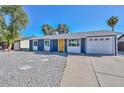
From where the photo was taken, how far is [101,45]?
56.0ft

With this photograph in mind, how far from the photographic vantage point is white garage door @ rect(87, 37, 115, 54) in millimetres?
16391

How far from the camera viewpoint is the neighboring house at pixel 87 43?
16.4 metres

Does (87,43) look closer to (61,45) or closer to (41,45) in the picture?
(61,45)

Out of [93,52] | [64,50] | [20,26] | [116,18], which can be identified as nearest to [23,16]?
[20,26]

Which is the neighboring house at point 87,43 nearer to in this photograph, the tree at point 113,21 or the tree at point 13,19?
the tree at point 13,19

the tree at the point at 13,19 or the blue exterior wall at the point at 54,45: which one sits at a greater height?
the tree at the point at 13,19

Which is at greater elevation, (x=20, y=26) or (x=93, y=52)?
(x=20, y=26)

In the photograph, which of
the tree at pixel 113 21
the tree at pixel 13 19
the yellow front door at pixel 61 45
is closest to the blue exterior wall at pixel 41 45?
the yellow front door at pixel 61 45

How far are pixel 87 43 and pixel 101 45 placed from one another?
5.78 feet

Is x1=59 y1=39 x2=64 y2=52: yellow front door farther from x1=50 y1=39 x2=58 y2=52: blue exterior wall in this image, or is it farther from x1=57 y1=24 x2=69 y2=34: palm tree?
x1=57 y1=24 x2=69 y2=34: palm tree

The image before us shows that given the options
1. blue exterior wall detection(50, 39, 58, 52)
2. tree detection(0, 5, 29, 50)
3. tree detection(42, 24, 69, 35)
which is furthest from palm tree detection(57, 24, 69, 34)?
blue exterior wall detection(50, 39, 58, 52)
